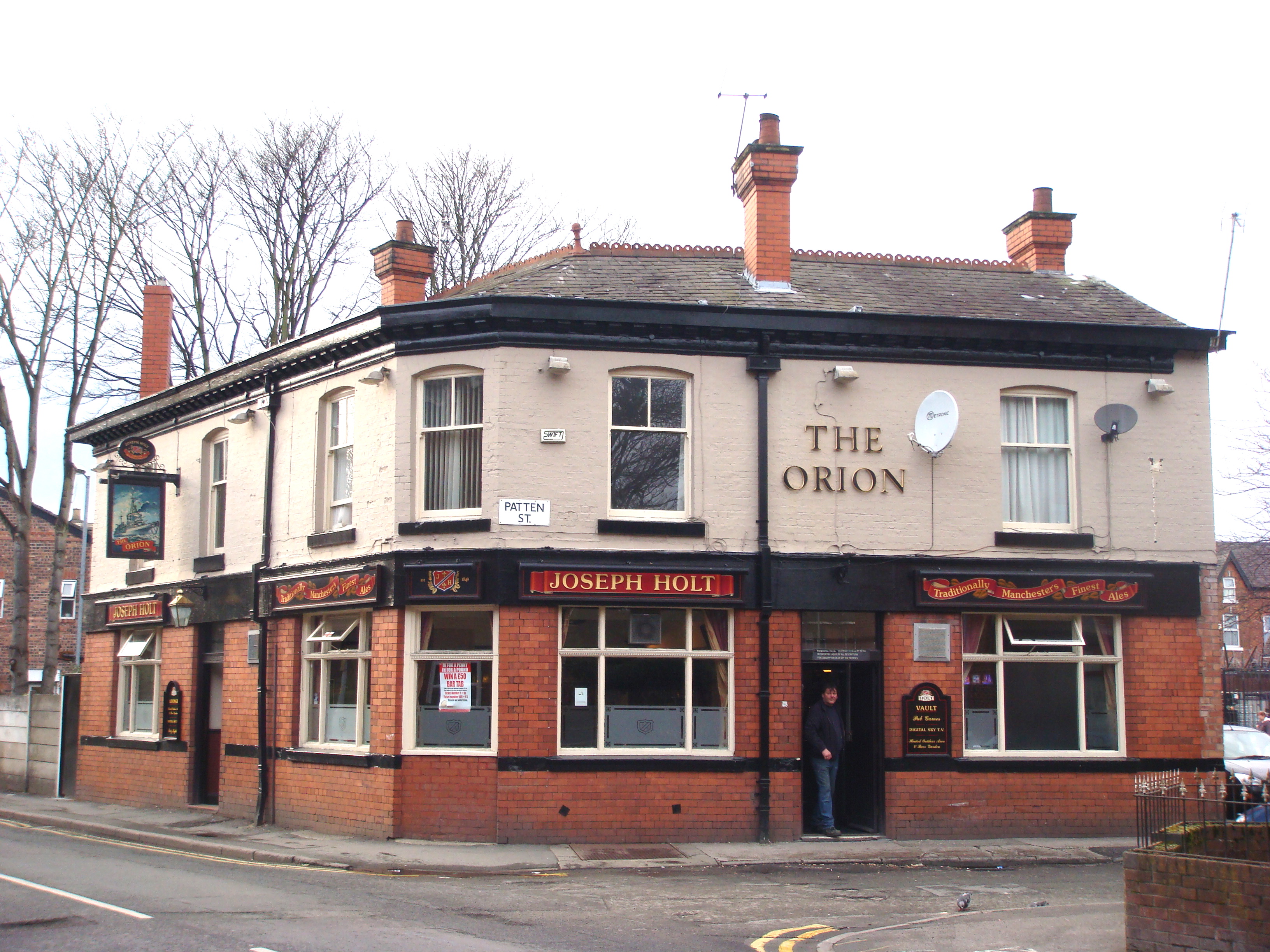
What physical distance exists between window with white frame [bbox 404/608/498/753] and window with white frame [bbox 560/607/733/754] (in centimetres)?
92

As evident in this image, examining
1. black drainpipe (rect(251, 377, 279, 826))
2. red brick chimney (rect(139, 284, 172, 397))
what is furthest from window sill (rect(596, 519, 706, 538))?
red brick chimney (rect(139, 284, 172, 397))

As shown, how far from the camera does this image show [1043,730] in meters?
15.8

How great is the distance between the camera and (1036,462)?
53.6ft

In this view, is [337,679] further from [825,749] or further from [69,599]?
[69,599]

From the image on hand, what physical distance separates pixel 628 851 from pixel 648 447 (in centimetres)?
497

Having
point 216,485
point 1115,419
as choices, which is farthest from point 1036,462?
point 216,485

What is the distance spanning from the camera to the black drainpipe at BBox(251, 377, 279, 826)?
17281 mm

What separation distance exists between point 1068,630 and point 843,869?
4919 mm

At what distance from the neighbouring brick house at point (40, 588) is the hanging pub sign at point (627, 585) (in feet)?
110

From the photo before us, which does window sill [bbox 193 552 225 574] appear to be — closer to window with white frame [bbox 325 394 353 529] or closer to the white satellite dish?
window with white frame [bbox 325 394 353 529]

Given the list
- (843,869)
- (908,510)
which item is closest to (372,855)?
(843,869)

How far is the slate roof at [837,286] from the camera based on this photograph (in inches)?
644

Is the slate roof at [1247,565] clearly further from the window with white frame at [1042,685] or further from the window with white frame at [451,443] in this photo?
the window with white frame at [451,443]

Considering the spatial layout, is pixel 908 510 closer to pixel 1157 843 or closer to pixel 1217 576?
pixel 1217 576
